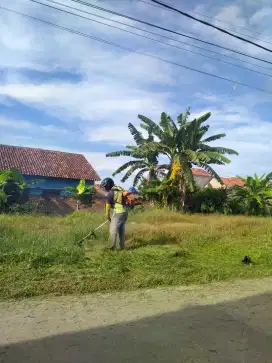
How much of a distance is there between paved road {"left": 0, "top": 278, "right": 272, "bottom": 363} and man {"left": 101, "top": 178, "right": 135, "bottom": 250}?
8.63ft

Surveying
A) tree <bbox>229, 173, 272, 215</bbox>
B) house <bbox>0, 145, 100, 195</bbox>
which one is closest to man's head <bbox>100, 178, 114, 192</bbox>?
tree <bbox>229, 173, 272, 215</bbox>

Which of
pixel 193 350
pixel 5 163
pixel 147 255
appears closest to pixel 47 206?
pixel 5 163

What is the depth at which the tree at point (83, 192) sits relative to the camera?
21633mm

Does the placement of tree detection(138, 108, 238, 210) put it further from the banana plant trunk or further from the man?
the man

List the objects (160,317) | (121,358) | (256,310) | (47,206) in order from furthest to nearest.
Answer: (47,206) < (256,310) < (160,317) < (121,358)

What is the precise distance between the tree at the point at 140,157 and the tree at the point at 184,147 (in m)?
0.47

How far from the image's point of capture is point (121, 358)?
2.82 m

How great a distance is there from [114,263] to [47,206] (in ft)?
56.3

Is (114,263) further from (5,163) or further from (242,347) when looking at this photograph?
(5,163)

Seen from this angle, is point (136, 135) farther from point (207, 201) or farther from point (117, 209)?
point (117, 209)

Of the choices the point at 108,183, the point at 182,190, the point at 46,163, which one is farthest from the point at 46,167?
the point at 108,183

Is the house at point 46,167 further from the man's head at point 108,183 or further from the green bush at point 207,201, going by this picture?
the man's head at point 108,183

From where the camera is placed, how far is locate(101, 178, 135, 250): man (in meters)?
7.30

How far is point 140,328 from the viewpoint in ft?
11.3
